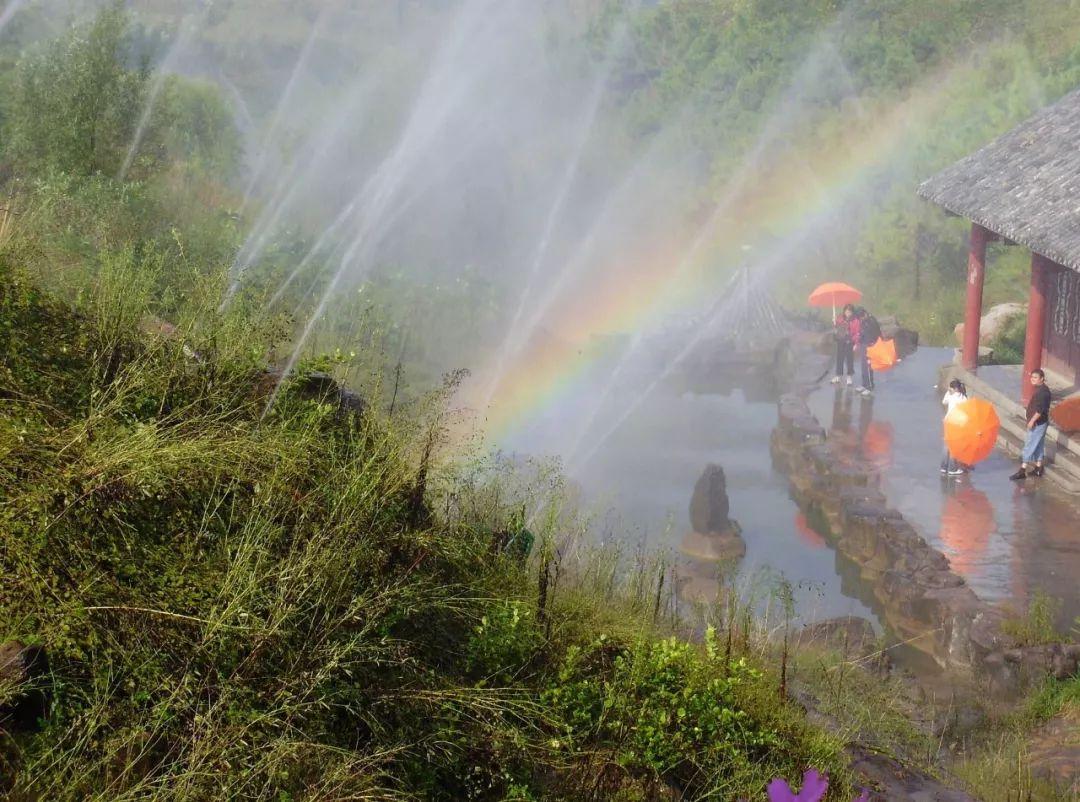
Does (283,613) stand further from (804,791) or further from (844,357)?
(844,357)

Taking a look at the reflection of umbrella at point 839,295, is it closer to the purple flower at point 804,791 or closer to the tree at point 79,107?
the tree at point 79,107

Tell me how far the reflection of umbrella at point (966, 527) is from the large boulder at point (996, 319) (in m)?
8.58

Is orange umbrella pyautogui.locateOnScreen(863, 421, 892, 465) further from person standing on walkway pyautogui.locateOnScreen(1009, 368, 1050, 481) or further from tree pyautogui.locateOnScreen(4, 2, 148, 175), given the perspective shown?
tree pyautogui.locateOnScreen(4, 2, 148, 175)

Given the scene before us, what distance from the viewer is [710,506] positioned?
16.6 metres

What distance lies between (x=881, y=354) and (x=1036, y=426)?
6866 mm

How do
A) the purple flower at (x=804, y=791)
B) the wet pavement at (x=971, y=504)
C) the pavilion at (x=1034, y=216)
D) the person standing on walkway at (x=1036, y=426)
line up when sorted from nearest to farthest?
the purple flower at (x=804, y=791) < the wet pavement at (x=971, y=504) < the person standing on walkway at (x=1036, y=426) < the pavilion at (x=1034, y=216)

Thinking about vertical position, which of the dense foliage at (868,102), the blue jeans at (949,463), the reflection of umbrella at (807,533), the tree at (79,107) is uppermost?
the dense foliage at (868,102)

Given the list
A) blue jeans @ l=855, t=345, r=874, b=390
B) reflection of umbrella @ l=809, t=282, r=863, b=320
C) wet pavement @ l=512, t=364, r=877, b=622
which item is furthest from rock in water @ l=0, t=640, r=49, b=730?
reflection of umbrella @ l=809, t=282, r=863, b=320

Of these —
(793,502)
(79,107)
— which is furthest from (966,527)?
(79,107)

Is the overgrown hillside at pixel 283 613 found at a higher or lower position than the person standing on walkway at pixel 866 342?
lower

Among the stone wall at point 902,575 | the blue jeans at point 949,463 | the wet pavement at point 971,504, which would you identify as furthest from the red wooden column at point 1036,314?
the stone wall at point 902,575

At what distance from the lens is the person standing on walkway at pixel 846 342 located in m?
21.9

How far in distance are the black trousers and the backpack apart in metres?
0.31

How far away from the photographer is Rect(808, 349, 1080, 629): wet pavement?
13500mm
